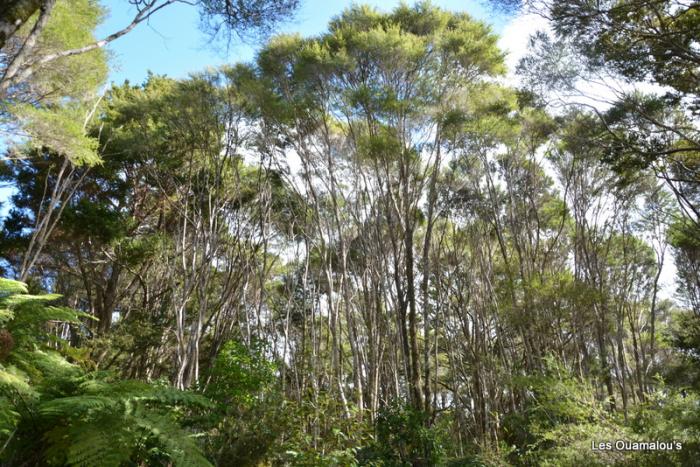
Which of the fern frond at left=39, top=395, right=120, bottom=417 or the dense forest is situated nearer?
the fern frond at left=39, top=395, right=120, bottom=417

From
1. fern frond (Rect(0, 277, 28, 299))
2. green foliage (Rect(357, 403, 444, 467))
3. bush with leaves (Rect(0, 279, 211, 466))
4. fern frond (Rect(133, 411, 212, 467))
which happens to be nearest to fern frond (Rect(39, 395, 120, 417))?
bush with leaves (Rect(0, 279, 211, 466))

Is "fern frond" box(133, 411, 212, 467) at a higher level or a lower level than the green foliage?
higher

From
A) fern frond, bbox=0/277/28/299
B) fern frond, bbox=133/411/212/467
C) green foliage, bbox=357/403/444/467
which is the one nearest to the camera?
fern frond, bbox=133/411/212/467

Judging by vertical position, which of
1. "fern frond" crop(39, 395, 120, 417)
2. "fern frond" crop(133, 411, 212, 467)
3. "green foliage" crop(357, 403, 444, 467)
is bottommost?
"green foliage" crop(357, 403, 444, 467)

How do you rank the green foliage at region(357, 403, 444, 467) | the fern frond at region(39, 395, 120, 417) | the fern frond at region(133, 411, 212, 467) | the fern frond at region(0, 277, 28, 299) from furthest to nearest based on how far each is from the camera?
1. the green foliage at region(357, 403, 444, 467)
2. the fern frond at region(0, 277, 28, 299)
3. the fern frond at region(133, 411, 212, 467)
4. the fern frond at region(39, 395, 120, 417)

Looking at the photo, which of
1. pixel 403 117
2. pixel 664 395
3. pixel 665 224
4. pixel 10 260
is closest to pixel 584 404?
pixel 664 395

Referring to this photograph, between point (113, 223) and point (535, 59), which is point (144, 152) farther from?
point (535, 59)

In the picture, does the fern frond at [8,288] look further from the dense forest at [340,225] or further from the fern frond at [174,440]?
the fern frond at [174,440]

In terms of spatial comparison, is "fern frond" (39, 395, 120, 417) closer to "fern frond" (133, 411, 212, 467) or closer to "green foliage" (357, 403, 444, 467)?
"fern frond" (133, 411, 212, 467)

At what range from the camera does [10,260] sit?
12328 millimetres

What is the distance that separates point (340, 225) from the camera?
12.1m

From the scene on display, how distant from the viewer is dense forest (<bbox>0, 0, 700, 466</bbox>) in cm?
348

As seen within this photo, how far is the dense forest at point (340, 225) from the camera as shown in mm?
3480

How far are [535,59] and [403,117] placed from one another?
320 centimetres
